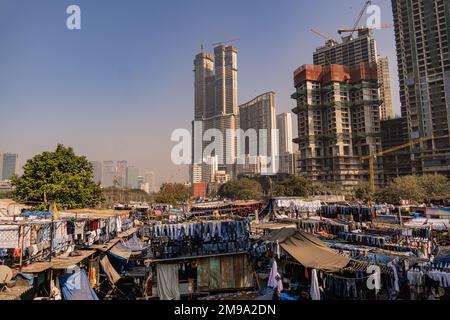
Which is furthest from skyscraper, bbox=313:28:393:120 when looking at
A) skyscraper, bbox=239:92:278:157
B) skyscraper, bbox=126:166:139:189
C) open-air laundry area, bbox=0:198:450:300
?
open-air laundry area, bbox=0:198:450:300

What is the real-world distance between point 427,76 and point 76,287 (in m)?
91.1

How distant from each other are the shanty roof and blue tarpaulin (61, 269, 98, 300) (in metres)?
6.10

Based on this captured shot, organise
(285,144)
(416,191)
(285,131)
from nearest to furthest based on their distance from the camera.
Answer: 1. (416,191)
2. (285,131)
3. (285,144)

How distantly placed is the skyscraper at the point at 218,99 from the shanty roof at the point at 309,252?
470 ft

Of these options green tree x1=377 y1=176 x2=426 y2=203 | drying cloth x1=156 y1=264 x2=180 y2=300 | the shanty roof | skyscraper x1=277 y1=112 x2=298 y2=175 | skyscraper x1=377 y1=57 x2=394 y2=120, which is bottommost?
drying cloth x1=156 y1=264 x2=180 y2=300

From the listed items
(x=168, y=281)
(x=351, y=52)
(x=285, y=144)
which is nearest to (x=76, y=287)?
(x=168, y=281)

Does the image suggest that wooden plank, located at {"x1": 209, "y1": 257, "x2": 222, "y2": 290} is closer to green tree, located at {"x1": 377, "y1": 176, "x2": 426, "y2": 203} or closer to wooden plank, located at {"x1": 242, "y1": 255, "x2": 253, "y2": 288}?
wooden plank, located at {"x1": 242, "y1": 255, "x2": 253, "y2": 288}

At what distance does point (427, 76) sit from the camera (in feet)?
251

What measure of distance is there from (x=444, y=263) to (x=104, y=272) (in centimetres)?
1132

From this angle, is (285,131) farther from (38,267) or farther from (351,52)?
(38,267)

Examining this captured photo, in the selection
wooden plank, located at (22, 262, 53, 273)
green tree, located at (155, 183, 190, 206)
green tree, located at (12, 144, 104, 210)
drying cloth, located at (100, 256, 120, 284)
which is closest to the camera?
wooden plank, located at (22, 262, 53, 273)

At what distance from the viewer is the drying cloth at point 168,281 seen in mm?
10094

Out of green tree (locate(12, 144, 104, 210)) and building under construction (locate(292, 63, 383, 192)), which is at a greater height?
building under construction (locate(292, 63, 383, 192))

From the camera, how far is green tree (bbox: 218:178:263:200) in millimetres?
83875
